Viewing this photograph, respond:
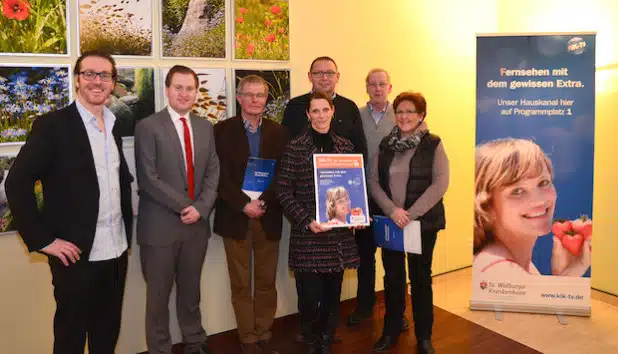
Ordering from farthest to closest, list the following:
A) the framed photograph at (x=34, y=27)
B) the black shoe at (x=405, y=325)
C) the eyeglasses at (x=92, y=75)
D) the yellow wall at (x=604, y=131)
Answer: the yellow wall at (x=604, y=131) < the black shoe at (x=405, y=325) < the framed photograph at (x=34, y=27) < the eyeglasses at (x=92, y=75)

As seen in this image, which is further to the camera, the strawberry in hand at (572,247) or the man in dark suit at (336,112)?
the strawberry in hand at (572,247)

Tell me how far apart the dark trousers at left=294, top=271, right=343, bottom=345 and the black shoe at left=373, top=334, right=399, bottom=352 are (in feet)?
1.32

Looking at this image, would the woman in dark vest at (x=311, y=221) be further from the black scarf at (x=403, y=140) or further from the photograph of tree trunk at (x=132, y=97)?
the photograph of tree trunk at (x=132, y=97)

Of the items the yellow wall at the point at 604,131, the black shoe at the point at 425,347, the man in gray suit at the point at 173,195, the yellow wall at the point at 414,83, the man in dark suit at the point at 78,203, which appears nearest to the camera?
the man in dark suit at the point at 78,203

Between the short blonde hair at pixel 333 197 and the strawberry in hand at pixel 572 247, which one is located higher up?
the short blonde hair at pixel 333 197

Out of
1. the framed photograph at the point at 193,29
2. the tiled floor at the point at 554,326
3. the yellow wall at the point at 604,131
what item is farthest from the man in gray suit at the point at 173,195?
the yellow wall at the point at 604,131

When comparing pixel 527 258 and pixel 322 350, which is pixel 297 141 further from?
pixel 527 258

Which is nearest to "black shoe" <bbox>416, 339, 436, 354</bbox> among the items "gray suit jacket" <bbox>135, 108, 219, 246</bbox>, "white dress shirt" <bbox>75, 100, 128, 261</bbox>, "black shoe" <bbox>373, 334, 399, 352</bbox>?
"black shoe" <bbox>373, 334, 399, 352</bbox>

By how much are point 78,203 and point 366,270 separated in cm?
224

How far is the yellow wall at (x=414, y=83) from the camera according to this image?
10.2 feet

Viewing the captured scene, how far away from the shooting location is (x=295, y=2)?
13.2 feet

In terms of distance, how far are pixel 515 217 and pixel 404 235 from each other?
52.8 inches

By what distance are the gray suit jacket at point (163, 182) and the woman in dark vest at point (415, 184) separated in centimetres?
107

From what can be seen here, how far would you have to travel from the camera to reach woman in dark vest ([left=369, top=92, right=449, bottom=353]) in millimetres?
3186
